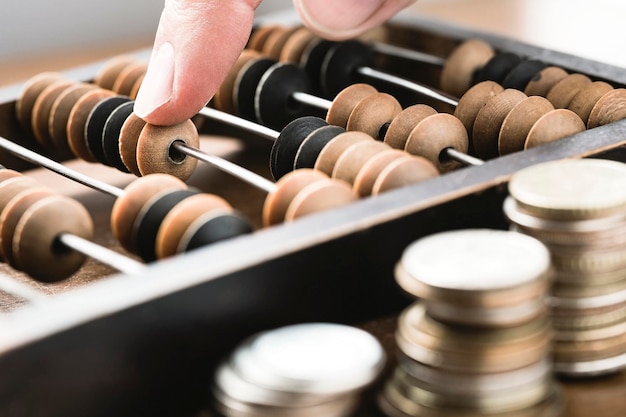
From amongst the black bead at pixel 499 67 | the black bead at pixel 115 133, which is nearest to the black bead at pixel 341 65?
the black bead at pixel 499 67

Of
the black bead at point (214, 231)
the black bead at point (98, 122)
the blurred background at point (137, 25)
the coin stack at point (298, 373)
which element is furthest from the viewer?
the blurred background at point (137, 25)

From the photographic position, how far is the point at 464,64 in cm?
114

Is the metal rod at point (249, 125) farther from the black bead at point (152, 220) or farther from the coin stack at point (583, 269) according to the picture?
the coin stack at point (583, 269)

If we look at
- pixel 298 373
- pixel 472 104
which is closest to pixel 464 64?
pixel 472 104

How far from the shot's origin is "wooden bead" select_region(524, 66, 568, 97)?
1005mm

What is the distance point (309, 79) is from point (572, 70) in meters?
0.27

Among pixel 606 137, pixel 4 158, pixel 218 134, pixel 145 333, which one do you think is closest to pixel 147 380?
pixel 145 333

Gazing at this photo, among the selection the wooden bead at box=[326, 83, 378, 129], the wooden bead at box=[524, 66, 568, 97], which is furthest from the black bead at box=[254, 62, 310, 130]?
the wooden bead at box=[524, 66, 568, 97]

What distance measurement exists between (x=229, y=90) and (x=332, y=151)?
34 centimetres

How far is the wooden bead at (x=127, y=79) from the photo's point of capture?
1.15m

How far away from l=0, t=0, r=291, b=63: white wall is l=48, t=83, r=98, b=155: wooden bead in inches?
34.1

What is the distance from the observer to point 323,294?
690mm

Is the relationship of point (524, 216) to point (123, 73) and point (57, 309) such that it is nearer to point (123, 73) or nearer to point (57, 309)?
point (57, 309)

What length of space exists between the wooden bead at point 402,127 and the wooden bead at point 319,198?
0.55ft
